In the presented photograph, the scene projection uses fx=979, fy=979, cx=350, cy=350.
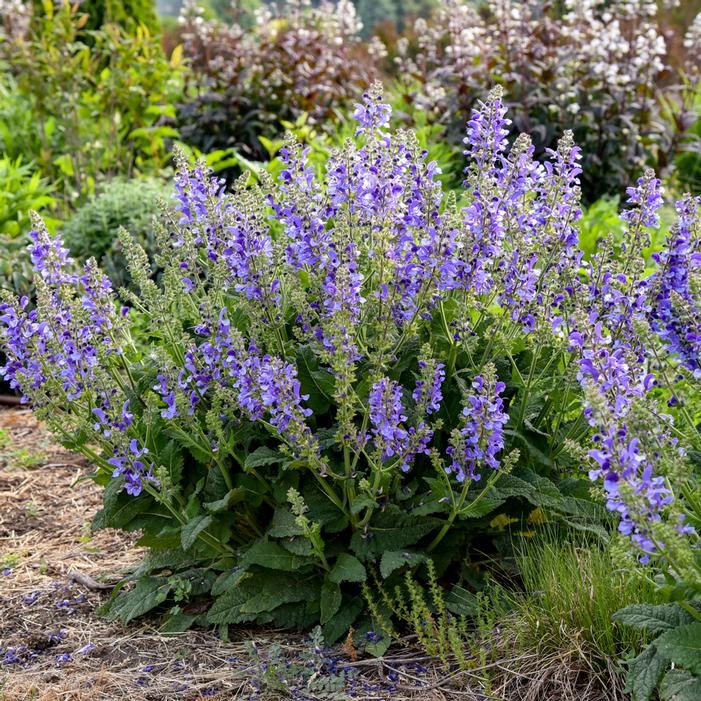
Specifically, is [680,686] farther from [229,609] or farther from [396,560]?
[229,609]

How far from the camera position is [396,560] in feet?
9.20

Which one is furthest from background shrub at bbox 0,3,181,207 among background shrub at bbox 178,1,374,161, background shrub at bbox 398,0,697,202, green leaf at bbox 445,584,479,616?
green leaf at bbox 445,584,479,616

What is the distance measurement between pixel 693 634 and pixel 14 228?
5.16 m

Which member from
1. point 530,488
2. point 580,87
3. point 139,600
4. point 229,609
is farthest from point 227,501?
point 580,87

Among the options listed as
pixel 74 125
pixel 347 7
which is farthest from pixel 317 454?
pixel 347 7

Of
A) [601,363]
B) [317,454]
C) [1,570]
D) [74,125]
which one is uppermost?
[601,363]

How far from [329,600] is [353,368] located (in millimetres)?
812

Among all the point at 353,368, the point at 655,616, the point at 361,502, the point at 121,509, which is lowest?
the point at 121,509

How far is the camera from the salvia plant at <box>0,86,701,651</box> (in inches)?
109

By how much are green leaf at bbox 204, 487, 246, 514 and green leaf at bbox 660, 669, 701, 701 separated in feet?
4.32

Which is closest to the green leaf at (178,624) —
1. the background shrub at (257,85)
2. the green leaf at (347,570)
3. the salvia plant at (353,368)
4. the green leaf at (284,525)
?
the salvia plant at (353,368)

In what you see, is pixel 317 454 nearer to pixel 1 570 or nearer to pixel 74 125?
pixel 1 570

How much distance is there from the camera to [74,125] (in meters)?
7.59

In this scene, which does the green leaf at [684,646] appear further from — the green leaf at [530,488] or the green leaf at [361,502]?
the green leaf at [361,502]
